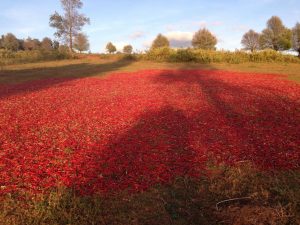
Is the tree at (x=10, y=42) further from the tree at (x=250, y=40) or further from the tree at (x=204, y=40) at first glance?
the tree at (x=250, y=40)

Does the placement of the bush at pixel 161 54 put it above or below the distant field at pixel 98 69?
above

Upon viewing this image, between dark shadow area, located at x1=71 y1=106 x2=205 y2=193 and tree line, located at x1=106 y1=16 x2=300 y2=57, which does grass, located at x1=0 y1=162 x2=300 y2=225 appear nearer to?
dark shadow area, located at x1=71 y1=106 x2=205 y2=193

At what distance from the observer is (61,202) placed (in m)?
7.07

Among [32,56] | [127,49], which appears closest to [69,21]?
[32,56]

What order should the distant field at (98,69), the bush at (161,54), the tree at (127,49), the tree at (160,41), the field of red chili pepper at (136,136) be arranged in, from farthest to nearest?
the tree at (127,49), the tree at (160,41), the bush at (161,54), the distant field at (98,69), the field of red chili pepper at (136,136)

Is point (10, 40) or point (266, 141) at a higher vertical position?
point (10, 40)

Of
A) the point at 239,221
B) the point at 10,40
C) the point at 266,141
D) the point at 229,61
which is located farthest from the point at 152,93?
the point at 10,40

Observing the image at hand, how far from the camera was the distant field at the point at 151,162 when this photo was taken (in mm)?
6676

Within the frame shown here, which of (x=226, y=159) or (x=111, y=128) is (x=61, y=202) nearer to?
(x=226, y=159)

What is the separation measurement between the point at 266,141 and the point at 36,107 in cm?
1198

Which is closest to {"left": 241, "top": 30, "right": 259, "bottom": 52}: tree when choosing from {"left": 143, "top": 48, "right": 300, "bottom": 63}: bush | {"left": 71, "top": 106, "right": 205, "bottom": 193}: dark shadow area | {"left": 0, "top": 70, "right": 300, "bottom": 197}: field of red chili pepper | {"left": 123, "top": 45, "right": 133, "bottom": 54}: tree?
{"left": 123, "top": 45, "right": 133, "bottom": 54}: tree

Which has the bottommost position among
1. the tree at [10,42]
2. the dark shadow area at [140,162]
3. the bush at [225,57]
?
the dark shadow area at [140,162]

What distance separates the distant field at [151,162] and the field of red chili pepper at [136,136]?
4cm

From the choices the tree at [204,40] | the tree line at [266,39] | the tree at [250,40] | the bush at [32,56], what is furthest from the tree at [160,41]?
the bush at [32,56]
